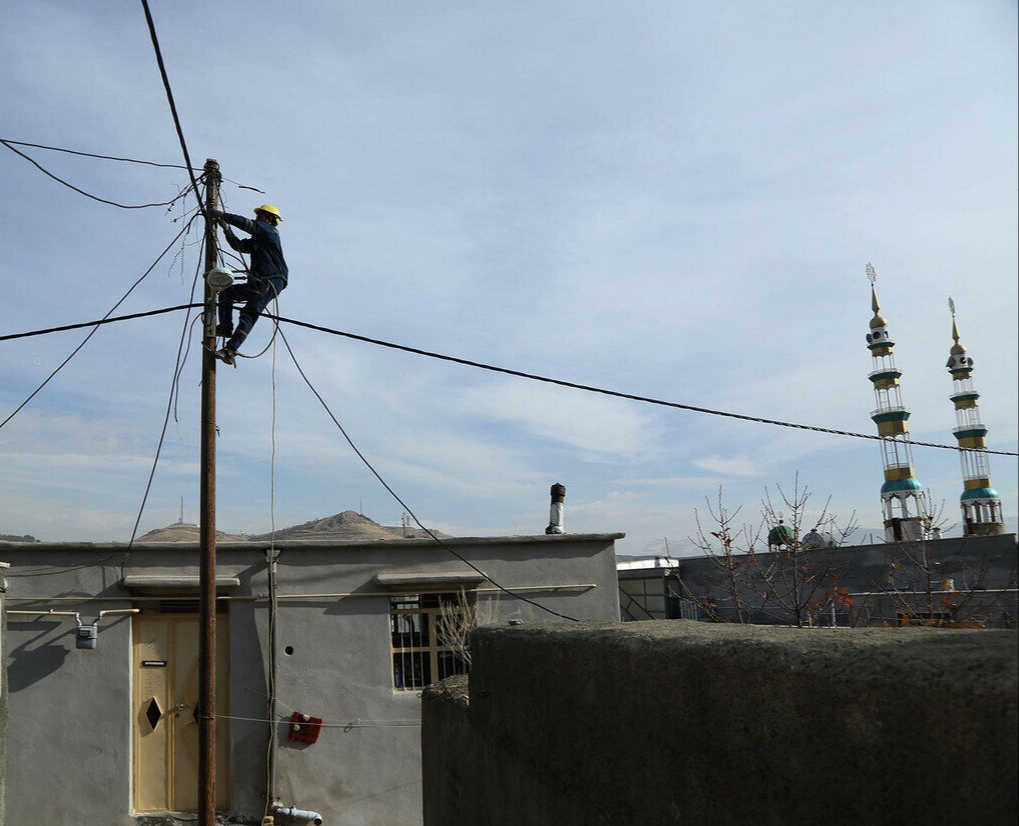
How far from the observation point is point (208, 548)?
894 centimetres

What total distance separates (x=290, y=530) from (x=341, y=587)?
76112 millimetres

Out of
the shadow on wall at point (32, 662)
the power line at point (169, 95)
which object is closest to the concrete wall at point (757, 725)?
the power line at point (169, 95)

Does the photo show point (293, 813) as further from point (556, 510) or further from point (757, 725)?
point (757, 725)

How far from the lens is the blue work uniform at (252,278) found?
9562mm

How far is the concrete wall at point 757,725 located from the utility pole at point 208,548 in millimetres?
4868

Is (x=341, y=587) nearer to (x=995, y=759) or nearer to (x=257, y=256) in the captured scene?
(x=257, y=256)

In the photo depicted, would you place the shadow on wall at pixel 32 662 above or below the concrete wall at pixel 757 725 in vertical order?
below

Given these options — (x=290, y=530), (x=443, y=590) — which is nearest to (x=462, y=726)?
(x=443, y=590)

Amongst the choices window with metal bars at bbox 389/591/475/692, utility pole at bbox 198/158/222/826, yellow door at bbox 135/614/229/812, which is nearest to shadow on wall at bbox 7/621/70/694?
yellow door at bbox 135/614/229/812

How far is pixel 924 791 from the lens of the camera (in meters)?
2.10

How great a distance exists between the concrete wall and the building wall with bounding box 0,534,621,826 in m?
8.19

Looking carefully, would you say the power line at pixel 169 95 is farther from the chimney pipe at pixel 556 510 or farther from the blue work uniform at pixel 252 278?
the chimney pipe at pixel 556 510

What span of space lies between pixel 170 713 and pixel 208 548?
4.81 m

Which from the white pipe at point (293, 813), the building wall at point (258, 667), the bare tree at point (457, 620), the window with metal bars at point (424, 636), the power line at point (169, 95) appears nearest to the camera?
the power line at point (169, 95)
